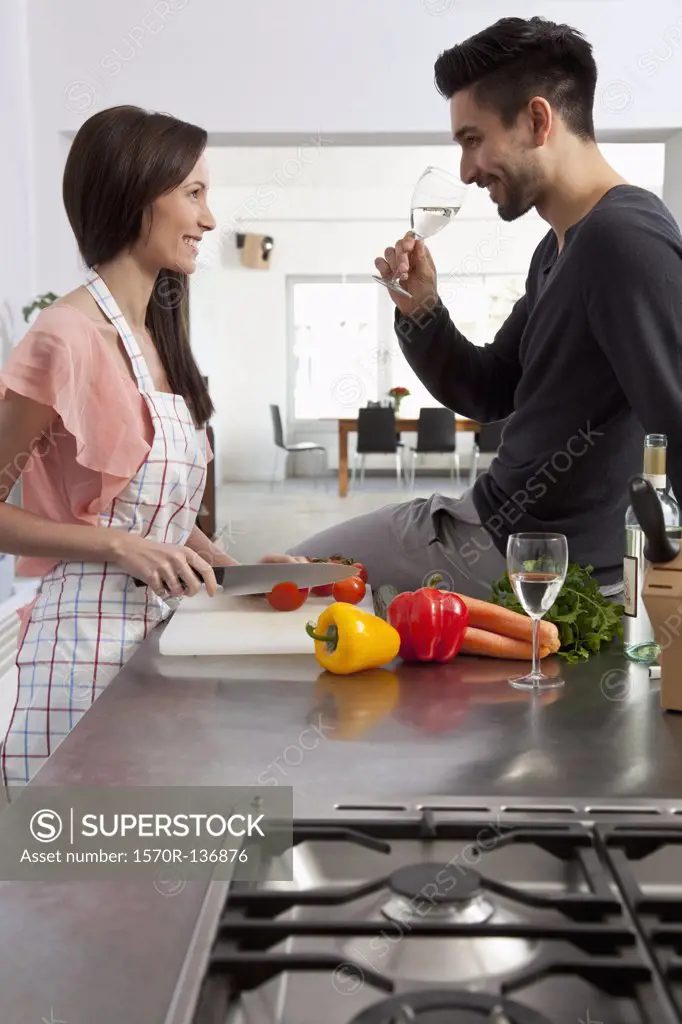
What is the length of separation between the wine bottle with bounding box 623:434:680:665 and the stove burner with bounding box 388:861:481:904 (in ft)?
2.28

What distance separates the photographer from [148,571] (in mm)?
1429

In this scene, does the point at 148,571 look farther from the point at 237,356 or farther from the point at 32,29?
the point at 237,356

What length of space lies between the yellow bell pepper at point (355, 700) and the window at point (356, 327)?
11186 mm

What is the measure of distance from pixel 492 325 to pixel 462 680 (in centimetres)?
1158

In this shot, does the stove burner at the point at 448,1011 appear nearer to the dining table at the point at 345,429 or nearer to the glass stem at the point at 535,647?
the glass stem at the point at 535,647

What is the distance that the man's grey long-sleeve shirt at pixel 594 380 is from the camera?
5.14 feet

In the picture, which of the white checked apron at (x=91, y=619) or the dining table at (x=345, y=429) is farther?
the dining table at (x=345, y=429)

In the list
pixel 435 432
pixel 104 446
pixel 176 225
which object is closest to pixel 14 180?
pixel 176 225

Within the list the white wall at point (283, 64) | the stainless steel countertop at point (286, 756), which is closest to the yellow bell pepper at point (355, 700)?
the stainless steel countertop at point (286, 756)

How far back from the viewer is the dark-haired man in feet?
5.25

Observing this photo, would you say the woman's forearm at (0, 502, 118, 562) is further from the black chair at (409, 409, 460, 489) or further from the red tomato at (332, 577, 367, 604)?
the black chair at (409, 409, 460, 489)

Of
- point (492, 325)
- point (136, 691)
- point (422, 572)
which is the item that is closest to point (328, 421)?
point (492, 325)

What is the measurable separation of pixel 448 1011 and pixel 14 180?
4.78m

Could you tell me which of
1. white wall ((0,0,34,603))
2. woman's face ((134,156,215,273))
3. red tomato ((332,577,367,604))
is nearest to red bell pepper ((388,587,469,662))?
red tomato ((332,577,367,604))
